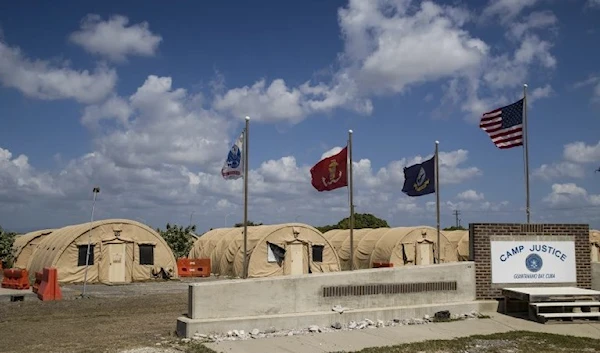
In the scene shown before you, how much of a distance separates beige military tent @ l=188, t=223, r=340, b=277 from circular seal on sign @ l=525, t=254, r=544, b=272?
54.8ft

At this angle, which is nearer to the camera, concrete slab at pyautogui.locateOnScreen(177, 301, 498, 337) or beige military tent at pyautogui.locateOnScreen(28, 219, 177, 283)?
concrete slab at pyautogui.locateOnScreen(177, 301, 498, 337)

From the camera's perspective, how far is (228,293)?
12.8 m

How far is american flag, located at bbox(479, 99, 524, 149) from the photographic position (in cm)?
1812

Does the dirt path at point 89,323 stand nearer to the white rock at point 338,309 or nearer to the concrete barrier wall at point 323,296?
the concrete barrier wall at point 323,296

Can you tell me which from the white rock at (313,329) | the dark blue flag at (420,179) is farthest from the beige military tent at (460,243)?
the white rock at (313,329)

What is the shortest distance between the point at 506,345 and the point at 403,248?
965 inches

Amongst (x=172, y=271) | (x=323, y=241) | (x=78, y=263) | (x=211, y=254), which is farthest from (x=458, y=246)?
(x=78, y=263)

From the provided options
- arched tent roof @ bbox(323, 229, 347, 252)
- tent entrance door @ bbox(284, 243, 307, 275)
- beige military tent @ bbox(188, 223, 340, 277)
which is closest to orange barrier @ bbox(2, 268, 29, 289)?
beige military tent @ bbox(188, 223, 340, 277)

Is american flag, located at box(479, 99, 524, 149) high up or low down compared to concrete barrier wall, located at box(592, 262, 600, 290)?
up

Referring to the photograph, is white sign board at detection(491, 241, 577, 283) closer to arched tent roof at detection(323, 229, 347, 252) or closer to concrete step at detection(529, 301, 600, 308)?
concrete step at detection(529, 301, 600, 308)

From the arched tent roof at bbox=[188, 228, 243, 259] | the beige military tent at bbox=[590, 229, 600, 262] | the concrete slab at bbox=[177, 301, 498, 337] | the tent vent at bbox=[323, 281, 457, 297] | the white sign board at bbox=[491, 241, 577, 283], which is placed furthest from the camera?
the beige military tent at bbox=[590, 229, 600, 262]

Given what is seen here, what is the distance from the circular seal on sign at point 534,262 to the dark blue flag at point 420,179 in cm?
555

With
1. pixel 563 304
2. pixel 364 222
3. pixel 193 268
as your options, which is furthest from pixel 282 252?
pixel 364 222

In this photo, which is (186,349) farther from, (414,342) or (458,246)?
(458,246)
